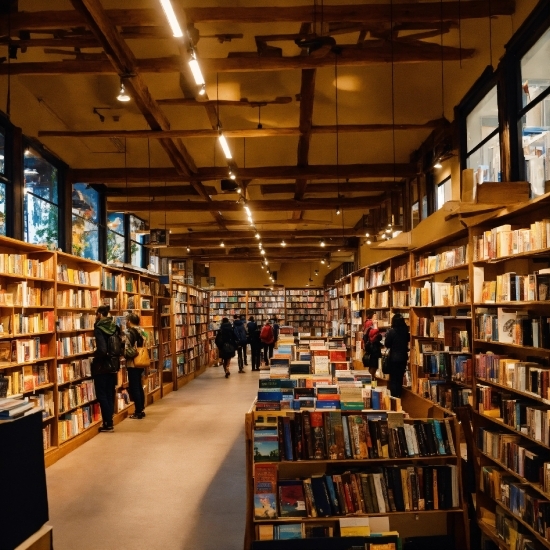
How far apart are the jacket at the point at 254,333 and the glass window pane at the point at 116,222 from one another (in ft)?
16.5

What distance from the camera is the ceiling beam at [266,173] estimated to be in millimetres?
10438

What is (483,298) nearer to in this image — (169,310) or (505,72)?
(505,72)

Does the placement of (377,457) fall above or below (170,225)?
below

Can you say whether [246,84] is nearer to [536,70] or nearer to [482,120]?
[482,120]

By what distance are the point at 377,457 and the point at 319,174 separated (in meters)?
7.04

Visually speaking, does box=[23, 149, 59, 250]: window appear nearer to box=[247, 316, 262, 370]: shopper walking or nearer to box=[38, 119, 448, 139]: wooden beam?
box=[38, 119, 448, 139]: wooden beam

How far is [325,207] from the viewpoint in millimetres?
13023

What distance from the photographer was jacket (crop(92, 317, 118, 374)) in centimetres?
843

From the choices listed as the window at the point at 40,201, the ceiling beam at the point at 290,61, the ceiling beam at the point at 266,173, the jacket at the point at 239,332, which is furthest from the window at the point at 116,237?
the ceiling beam at the point at 290,61

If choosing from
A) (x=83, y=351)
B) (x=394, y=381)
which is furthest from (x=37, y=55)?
(x=394, y=381)

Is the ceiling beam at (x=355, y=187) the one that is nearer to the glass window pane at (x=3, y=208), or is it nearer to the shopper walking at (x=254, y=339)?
the glass window pane at (x=3, y=208)

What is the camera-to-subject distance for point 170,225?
16.0 metres

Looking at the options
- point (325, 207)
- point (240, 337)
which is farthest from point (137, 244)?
point (325, 207)

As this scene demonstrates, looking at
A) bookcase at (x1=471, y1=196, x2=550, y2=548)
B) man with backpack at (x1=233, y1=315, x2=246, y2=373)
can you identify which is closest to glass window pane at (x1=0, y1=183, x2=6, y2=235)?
bookcase at (x1=471, y1=196, x2=550, y2=548)
